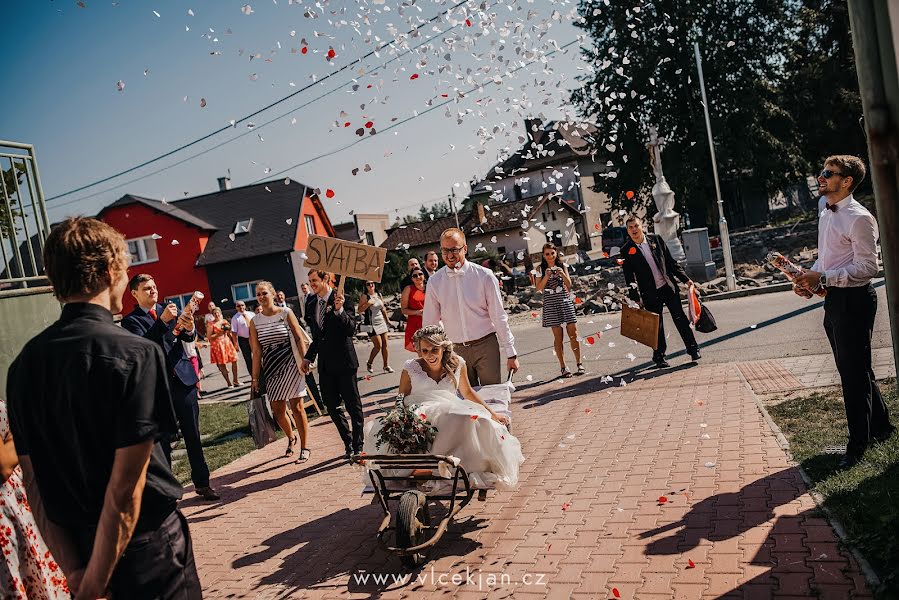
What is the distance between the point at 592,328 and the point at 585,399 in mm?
7427

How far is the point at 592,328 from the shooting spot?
54.2 ft

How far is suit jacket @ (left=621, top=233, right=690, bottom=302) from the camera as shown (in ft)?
33.0

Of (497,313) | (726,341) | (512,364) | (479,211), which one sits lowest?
(726,341)

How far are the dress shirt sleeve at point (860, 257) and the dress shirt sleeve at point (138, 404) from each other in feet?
15.5

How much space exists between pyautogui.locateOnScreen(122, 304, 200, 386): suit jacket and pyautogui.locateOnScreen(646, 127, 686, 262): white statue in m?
18.3

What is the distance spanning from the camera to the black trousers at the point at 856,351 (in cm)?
520

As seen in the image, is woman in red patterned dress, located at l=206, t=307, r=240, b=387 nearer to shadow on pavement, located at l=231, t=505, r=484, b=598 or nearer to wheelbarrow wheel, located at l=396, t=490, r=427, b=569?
shadow on pavement, located at l=231, t=505, r=484, b=598

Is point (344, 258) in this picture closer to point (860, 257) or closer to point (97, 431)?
point (860, 257)

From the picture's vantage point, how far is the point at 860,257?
509 centimetres

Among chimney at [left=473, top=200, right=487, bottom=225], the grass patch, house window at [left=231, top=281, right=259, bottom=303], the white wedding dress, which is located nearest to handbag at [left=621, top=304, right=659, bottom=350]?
the grass patch

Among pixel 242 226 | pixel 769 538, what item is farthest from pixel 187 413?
pixel 242 226

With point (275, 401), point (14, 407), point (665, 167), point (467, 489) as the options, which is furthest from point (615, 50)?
point (14, 407)

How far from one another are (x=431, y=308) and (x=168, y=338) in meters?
2.54

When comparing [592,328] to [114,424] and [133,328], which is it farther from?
[114,424]
